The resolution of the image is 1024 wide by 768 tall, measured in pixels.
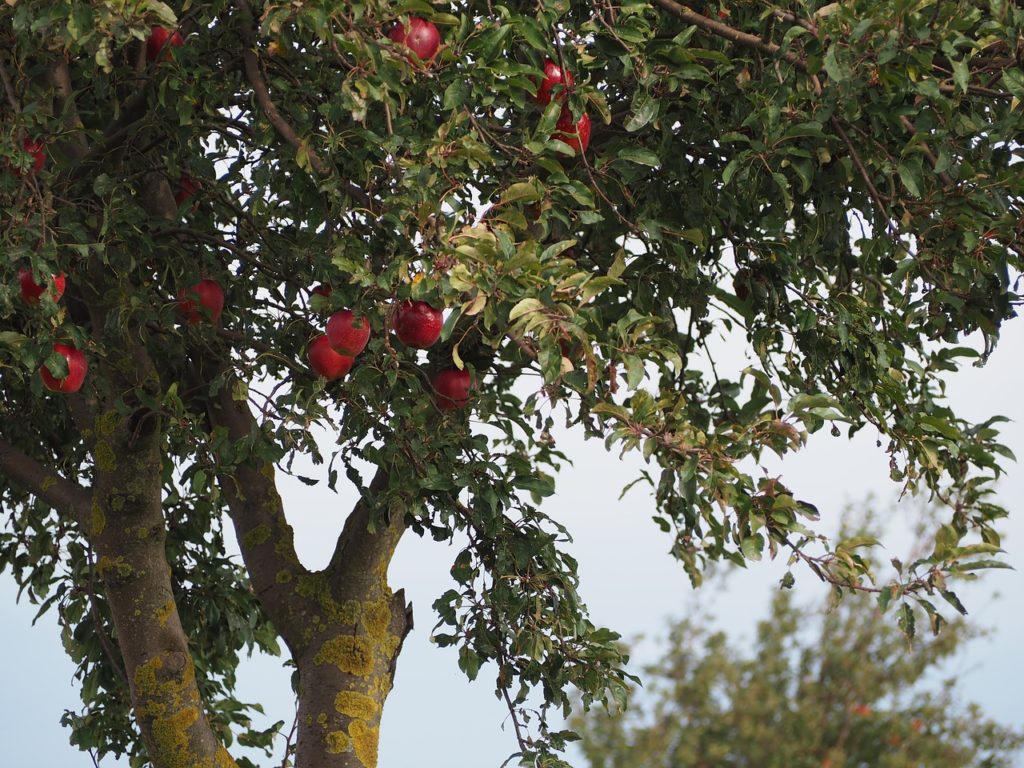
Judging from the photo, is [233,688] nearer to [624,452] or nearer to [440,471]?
[440,471]

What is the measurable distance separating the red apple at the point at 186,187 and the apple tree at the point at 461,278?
0.17 feet

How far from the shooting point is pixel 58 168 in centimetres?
435

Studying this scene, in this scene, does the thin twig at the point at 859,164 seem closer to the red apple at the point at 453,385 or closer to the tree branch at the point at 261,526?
the red apple at the point at 453,385

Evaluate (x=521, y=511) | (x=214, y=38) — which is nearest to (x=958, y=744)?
(x=521, y=511)

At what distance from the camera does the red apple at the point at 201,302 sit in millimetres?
4492

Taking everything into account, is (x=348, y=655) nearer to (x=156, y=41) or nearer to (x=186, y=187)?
(x=186, y=187)

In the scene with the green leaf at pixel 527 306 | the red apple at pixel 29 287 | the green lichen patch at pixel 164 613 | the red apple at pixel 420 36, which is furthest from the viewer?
the green lichen patch at pixel 164 613

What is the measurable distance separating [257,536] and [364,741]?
1021mm

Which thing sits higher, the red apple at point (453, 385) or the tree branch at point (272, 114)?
the tree branch at point (272, 114)

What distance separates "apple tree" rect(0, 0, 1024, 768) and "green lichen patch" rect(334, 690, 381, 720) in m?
0.02

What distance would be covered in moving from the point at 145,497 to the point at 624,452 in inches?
104

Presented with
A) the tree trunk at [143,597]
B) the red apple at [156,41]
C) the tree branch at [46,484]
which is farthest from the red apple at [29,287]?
the tree branch at [46,484]

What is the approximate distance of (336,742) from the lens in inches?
197

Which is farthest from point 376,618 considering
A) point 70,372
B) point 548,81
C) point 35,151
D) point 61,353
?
point 548,81
